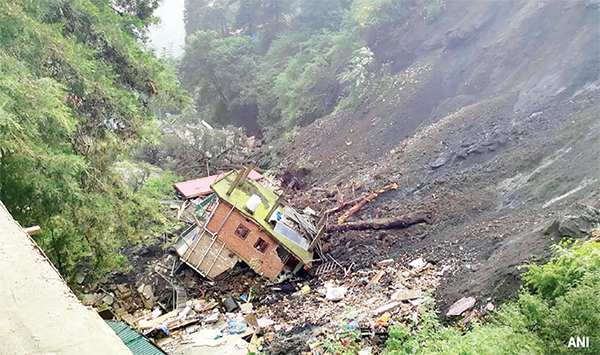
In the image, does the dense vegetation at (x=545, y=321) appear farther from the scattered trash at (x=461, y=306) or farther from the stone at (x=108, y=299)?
the stone at (x=108, y=299)

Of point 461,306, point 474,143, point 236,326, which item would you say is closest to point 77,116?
point 236,326

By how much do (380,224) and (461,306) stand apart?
5.20m

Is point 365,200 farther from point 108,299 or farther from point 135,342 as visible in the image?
point 135,342

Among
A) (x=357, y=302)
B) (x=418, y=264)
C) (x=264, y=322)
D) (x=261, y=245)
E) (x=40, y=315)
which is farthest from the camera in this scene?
(x=261, y=245)

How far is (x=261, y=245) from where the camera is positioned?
10.8 metres

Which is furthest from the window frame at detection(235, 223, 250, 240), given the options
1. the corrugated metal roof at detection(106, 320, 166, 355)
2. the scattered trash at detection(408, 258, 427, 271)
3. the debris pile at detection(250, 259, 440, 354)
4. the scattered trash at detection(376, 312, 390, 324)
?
the scattered trash at detection(376, 312, 390, 324)

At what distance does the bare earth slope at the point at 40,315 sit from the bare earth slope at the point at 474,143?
5.58m

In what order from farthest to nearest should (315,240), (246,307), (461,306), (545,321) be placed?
(315,240)
(246,307)
(461,306)
(545,321)

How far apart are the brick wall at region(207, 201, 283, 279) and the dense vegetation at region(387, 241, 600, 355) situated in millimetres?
5434

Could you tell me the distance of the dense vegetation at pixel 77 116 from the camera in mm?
4977

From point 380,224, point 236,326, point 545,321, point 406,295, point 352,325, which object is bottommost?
point 236,326

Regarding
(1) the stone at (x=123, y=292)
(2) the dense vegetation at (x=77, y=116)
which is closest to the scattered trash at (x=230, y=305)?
(2) the dense vegetation at (x=77, y=116)

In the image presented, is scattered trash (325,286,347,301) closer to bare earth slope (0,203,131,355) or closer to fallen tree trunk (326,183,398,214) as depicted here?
fallen tree trunk (326,183,398,214)

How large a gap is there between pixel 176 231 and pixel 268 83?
1674 cm
